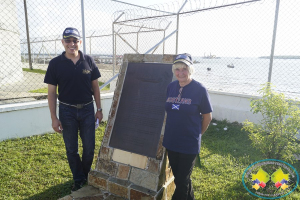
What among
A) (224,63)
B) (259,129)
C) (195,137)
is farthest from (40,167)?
(224,63)

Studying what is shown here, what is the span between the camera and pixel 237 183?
3.21m

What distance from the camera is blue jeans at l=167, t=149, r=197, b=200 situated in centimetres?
221

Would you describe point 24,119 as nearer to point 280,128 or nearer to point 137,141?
point 137,141

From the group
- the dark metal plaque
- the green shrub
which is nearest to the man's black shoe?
the dark metal plaque

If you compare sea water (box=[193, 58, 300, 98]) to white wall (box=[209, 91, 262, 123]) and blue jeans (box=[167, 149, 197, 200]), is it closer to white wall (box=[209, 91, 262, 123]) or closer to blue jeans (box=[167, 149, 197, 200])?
white wall (box=[209, 91, 262, 123])

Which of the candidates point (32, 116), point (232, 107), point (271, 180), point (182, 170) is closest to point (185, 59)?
point (182, 170)

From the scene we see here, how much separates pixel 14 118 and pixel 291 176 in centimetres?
515

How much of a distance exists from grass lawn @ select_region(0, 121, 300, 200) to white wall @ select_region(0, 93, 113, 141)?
0.16 m

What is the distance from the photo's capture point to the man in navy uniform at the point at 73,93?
106 inches

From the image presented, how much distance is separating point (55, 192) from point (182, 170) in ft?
6.20

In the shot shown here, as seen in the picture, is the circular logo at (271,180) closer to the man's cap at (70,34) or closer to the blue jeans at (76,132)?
the blue jeans at (76,132)

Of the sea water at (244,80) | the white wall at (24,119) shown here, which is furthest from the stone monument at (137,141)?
the white wall at (24,119)

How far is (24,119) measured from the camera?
4.49 metres

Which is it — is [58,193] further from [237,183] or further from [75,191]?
[237,183]
